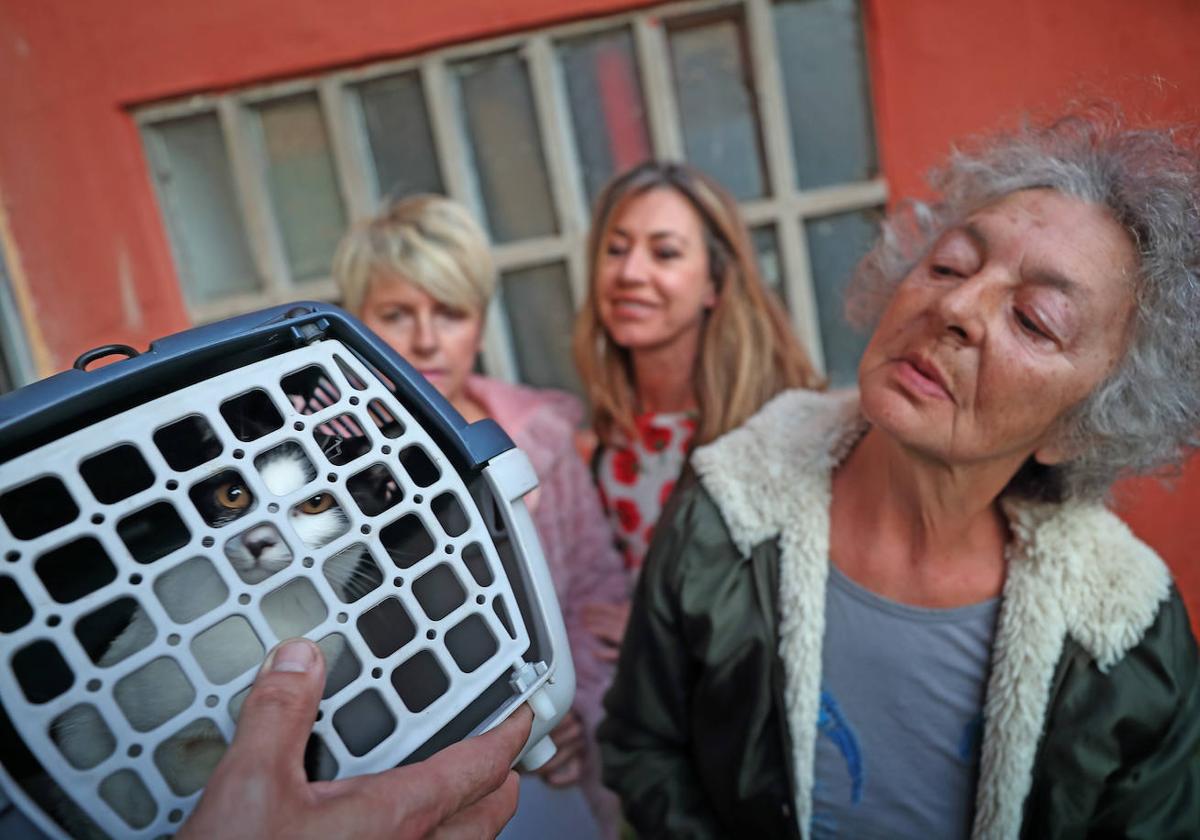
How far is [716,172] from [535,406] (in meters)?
0.79

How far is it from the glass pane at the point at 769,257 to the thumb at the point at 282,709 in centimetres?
154

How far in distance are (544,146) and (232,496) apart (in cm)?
142

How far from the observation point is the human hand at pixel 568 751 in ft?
4.23

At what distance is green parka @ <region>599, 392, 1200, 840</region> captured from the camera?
0.90m

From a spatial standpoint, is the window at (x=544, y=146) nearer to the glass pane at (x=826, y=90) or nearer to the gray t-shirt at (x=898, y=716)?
the glass pane at (x=826, y=90)

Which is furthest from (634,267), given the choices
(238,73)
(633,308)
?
(238,73)

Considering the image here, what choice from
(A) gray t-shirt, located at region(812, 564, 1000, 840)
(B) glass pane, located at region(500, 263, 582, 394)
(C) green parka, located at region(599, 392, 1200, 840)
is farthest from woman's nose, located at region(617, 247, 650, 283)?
(A) gray t-shirt, located at region(812, 564, 1000, 840)

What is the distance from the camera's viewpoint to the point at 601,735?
45.8 inches

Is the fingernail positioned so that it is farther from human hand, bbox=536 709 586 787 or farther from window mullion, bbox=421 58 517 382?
window mullion, bbox=421 58 517 382

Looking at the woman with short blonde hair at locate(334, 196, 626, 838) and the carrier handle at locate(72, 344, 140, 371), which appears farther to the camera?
the woman with short blonde hair at locate(334, 196, 626, 838)

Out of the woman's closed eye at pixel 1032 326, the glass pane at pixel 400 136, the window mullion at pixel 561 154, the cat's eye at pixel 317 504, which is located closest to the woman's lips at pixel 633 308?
the window mullion at pixel 561 154

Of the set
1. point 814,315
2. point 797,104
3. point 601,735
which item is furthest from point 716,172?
point 601,735

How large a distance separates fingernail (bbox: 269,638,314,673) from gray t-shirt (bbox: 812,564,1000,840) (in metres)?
0.78

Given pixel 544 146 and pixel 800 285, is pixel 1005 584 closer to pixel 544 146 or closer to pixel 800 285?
pixel 800 285
